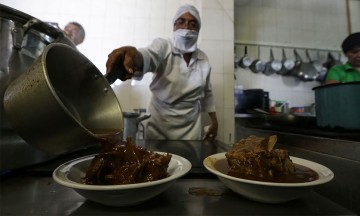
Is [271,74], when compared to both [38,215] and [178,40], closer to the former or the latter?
[178,40]

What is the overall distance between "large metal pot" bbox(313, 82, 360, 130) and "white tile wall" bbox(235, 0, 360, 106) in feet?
7.62

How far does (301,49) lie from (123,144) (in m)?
3.57

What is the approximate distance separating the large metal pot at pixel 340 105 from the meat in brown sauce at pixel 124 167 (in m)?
0.68

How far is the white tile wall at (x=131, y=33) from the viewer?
204 cm

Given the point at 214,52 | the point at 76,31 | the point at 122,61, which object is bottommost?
the point at 122,61

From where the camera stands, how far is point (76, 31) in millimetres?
2021

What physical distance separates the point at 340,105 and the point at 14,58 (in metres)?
1.06

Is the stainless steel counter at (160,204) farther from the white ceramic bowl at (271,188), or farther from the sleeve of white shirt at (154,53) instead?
the sleeve of white shirt at (154,53)

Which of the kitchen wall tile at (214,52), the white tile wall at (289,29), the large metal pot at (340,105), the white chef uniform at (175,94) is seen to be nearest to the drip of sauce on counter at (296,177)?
the large metal pot at (340,105)

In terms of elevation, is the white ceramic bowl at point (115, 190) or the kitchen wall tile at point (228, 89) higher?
the kitchen wall tile at point (228, 89)

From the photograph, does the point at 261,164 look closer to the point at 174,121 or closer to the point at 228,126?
the point at 174,121

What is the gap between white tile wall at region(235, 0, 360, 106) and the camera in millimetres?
3049

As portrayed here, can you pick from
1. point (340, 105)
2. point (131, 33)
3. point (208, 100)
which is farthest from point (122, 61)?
point (131, 33)

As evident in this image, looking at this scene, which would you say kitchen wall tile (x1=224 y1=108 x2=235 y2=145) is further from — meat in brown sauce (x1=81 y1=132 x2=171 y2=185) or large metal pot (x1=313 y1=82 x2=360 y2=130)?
meat in brown sauce (x1=81 y1=132 x2=171 y2=185)
